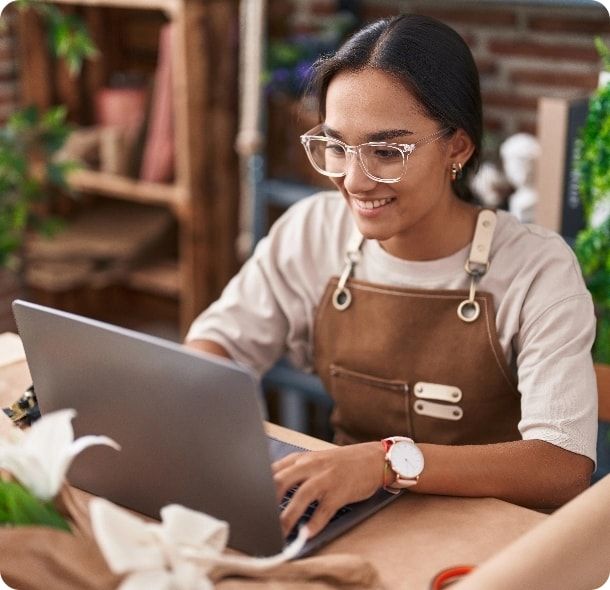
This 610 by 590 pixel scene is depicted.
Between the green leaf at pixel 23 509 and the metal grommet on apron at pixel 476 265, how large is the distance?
74 cm

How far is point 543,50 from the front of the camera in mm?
2805

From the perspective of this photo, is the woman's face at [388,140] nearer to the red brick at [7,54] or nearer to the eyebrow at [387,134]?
the eyebrow at [387,134]

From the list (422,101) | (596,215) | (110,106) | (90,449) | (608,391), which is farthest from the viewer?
(110,106)

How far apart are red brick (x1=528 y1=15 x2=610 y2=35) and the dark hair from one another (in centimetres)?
123

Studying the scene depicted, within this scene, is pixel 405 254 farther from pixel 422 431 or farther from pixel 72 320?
pixel 72 320

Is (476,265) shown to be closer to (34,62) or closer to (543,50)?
(543,50)

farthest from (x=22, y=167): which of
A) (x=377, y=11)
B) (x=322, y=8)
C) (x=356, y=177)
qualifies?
(x=356, y=177)

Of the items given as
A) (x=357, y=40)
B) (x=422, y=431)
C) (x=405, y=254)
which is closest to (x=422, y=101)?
(x=357, y=40)

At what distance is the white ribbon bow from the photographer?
950 mm

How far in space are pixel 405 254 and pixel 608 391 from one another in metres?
0.43

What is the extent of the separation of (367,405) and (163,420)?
623mm

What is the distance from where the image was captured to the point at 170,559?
98 centimetres

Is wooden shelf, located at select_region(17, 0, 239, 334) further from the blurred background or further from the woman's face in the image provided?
the woman's face

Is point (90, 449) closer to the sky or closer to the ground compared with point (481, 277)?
closer to the ground
